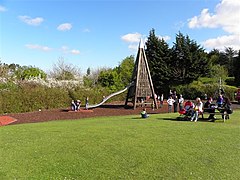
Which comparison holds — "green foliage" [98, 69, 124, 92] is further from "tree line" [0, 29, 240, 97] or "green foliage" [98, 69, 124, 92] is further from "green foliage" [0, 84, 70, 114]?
"green foliage" [0, 84, 70, 114]

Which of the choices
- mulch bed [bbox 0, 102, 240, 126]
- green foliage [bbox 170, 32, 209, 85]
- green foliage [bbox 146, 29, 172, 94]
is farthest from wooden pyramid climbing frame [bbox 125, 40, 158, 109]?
green foliage [bbox 170, 32, 209, 85]

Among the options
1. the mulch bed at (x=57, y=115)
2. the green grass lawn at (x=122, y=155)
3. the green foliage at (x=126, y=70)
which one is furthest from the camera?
the green foliage at (x=126, y=70)

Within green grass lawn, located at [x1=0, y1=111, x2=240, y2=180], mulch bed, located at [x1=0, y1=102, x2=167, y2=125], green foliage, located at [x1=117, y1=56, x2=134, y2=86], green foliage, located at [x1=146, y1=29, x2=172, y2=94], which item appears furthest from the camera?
green foliage, located at [x1=117, y1=56, x2=134, y2=86]

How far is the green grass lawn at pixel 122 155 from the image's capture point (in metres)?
6.03

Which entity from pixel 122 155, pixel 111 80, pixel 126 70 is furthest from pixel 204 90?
pixel 122 155

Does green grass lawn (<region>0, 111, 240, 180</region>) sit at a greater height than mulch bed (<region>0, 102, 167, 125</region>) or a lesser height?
lesser

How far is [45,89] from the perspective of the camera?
2602cm

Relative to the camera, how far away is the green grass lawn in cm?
Result: 603

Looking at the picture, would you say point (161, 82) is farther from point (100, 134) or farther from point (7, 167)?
point (7, 167)

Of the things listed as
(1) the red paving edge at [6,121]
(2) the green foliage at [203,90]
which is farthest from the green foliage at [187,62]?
(1) the red paving edge at [6,121]

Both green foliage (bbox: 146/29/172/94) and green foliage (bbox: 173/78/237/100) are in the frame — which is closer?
green foliage (bbox: 173/78/237/100)

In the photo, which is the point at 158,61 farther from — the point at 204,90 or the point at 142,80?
the point at 142,80

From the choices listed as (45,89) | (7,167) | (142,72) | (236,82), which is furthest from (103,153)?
(236,82)

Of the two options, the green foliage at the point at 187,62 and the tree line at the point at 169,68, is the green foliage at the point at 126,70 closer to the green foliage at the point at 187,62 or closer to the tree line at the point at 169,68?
the tree line at the point at 169,68
